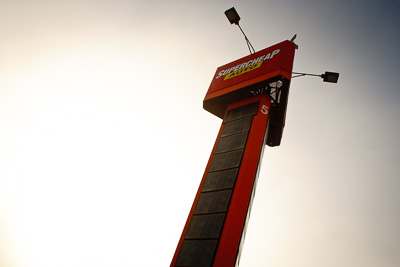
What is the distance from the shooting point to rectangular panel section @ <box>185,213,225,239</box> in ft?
19.5

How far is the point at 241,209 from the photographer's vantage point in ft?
20.3

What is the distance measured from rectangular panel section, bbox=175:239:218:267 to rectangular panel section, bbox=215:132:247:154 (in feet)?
9.83

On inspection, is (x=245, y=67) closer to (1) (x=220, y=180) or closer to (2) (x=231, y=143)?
(2) (x=231, y=143)

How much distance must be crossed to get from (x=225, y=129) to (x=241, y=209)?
340 cm

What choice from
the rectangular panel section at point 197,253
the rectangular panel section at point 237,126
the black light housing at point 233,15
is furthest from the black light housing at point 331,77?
the rectangular panel section at point 197,253

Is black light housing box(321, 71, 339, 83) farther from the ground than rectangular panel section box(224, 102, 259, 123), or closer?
farther from the ground

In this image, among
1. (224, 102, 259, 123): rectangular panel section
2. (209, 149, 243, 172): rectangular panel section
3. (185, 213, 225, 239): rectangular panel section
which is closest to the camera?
(185, 213, 225, 239): rectangular panel section

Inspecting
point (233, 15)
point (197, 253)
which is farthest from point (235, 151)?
point (233, 15)

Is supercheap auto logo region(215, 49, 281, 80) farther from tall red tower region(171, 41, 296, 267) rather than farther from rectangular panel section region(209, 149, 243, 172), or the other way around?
rectangular panel section region(209, 149, 243, 172)

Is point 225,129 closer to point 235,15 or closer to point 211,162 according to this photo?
point 211,162

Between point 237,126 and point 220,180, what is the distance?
229 cm

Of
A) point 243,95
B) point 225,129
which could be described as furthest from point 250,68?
point 225,129

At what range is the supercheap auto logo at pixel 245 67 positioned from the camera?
31.3 ft

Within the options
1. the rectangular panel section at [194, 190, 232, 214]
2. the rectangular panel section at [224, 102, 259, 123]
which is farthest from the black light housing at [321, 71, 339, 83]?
the rectangular panel section at [194, 190, 232, 214]
